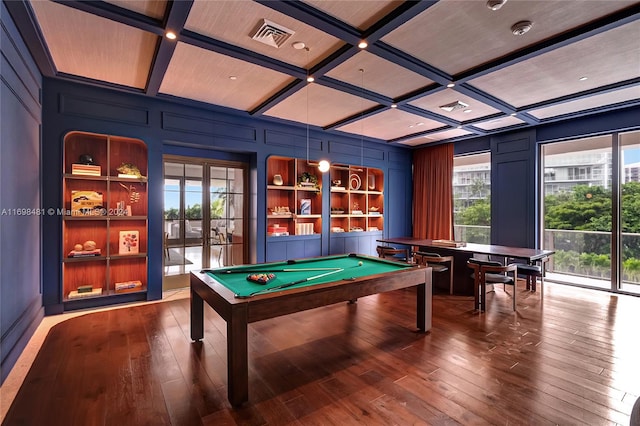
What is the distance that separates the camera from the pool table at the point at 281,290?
7.30ft

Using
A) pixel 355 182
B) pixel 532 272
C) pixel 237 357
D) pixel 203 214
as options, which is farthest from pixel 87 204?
pixel 532 272

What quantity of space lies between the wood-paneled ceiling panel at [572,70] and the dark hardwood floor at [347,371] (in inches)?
125

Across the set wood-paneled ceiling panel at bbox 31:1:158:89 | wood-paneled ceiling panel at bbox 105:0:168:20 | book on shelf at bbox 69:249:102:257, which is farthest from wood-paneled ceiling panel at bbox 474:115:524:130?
book on shelf at bbox 69:249:102:257

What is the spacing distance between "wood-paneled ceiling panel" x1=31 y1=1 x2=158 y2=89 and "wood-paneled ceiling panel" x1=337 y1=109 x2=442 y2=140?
3685mm

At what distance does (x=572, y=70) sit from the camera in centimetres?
375

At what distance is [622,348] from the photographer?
311 centimetres

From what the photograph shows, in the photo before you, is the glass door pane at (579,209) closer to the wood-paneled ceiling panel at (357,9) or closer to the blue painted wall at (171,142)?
the blue painted wall at (171,142)

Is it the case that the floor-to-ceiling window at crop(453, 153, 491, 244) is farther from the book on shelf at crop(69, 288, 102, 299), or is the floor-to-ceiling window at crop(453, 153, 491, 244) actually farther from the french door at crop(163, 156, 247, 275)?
the book on shelf at crop(69, 288, 102, 299)

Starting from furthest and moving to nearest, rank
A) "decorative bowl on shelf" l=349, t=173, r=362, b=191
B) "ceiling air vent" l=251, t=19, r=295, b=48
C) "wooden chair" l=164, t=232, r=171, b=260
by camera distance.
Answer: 1. "decorative bowl on shelf" l=349, t=173, r=362, b=191
2. "wooden chair" l=164, t=232, r=171, b=260
3. "ceiling air vent" l=251, t=19, r=295, b=48

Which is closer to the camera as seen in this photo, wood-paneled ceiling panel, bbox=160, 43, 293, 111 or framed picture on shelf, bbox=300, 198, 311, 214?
wood-paneled ceiling panel, bbox=160, 43, 293, 111

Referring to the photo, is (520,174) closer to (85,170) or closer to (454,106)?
(454,106)

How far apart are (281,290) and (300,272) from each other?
2.53 feet

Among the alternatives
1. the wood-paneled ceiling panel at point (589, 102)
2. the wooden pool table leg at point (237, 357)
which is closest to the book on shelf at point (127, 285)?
the wooden pool table leg at point (237, 357)

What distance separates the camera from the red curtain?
7.54 metres
